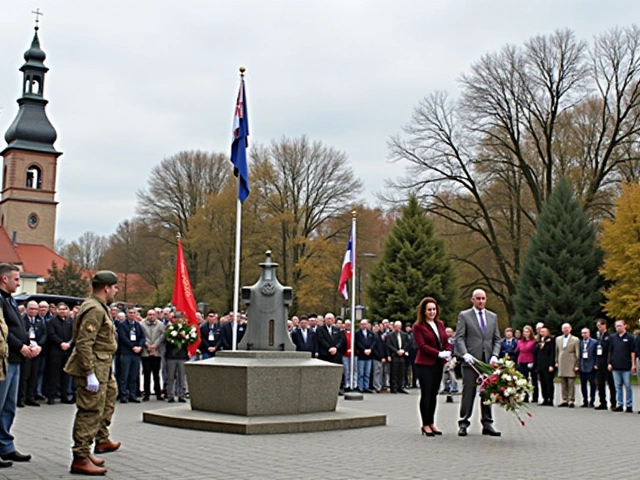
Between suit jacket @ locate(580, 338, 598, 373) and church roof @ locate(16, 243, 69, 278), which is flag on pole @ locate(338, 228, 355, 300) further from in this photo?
church roof @ locate(16, 243, 69, 278)

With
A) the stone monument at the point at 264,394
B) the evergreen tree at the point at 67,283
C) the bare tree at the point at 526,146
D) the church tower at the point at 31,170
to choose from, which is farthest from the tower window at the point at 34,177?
the stone monument at the point at 264,394

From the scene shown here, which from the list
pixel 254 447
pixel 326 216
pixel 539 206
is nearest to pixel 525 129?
pixel 539 206

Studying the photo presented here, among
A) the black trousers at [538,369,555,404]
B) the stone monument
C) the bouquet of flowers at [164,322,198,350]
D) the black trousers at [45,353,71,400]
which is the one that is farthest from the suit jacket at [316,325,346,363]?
the stone monument

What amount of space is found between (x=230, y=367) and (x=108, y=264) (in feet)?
182

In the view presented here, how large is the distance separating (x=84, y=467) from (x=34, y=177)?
80.5 metres

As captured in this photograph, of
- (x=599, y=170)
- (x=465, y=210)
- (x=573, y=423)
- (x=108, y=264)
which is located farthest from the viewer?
(x=108, y=264)

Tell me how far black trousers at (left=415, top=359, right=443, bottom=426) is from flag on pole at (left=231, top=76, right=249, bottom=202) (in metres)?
6.63

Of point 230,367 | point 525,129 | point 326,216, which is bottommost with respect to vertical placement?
point 230,367

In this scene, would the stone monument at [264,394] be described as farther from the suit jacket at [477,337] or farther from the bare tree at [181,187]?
the bare tree at [181,187]

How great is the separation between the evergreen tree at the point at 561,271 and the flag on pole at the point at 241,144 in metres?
22.8

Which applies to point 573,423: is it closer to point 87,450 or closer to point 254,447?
point 254,447

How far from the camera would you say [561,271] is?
119 ft

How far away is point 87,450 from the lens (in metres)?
7.47

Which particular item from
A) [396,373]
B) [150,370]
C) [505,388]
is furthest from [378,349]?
[505,388]
